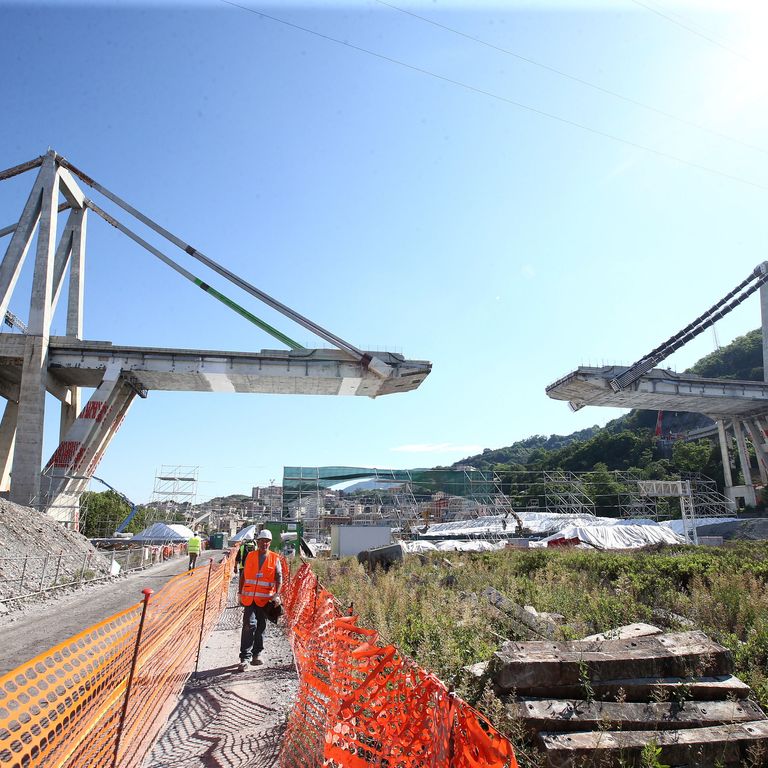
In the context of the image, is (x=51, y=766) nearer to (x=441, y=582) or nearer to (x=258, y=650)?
(x=258, y=650)

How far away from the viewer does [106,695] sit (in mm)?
3350

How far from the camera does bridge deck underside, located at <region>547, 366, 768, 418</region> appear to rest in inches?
1340

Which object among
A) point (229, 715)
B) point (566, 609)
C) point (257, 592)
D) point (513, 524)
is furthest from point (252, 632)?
point (513, 524)

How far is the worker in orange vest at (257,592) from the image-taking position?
6673mm

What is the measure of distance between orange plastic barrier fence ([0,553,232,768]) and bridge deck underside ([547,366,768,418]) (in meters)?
32.0

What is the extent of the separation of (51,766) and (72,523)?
27.9 meters

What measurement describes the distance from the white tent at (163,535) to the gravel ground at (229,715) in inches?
1369

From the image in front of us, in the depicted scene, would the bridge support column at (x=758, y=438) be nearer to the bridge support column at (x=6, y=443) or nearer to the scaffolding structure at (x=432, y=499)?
the scaffolding structure at (x=432, y=499)

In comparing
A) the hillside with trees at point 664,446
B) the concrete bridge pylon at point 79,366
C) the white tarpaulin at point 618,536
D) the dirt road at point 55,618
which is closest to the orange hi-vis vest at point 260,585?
the dirt road at point 55,618

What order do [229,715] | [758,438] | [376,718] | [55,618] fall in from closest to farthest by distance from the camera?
[376,718]
[229,715]
[55,618]
[758,438]

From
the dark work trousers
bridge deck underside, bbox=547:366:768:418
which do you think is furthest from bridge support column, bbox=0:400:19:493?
bridge deck underside, bbox=547:366:768:418

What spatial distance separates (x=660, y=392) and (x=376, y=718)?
3664 centimetres

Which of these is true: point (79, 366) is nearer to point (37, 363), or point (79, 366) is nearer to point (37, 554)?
point (37, 363)

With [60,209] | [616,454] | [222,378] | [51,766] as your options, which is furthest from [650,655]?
[616,454]
